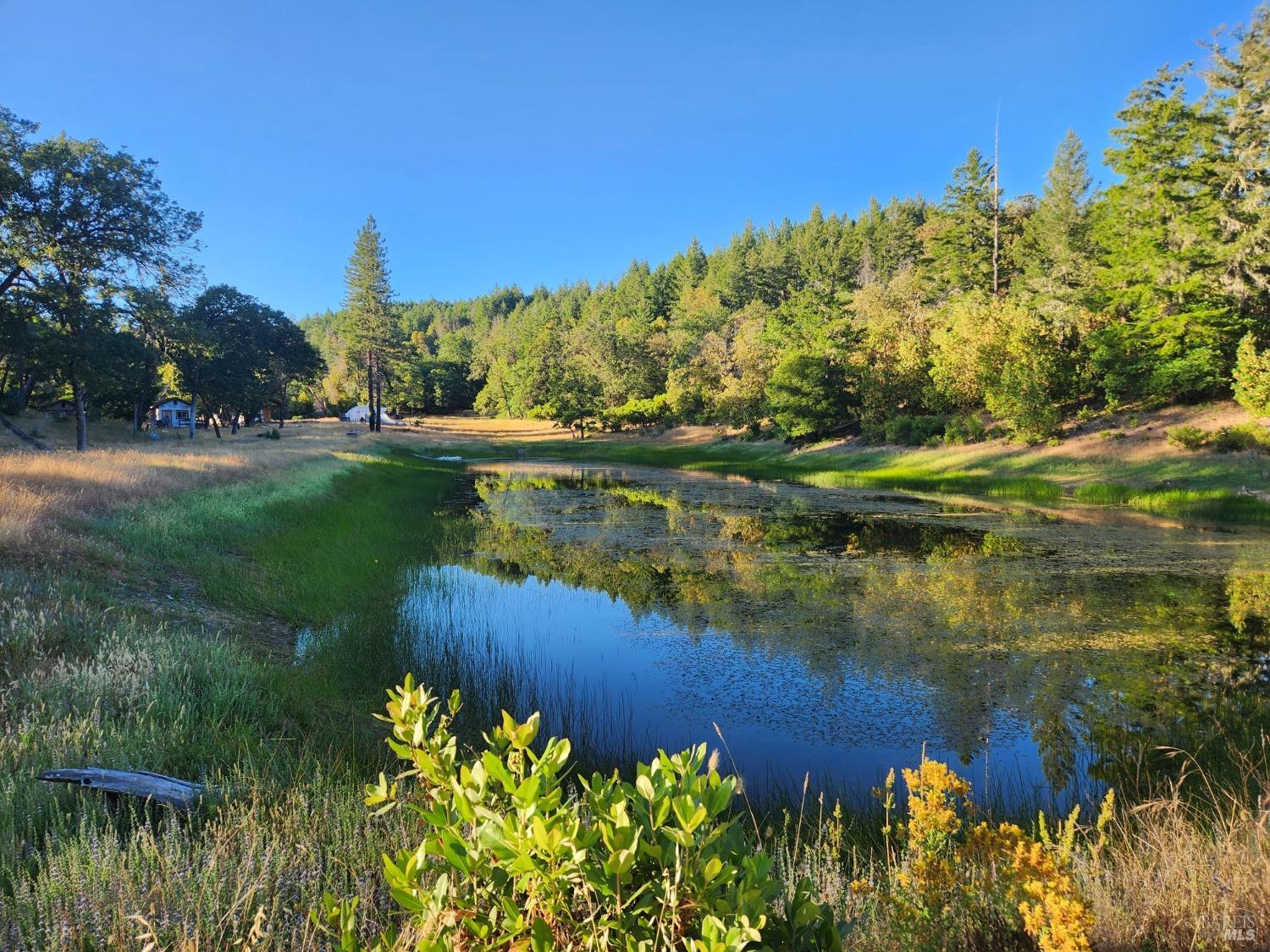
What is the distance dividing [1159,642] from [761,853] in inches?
425

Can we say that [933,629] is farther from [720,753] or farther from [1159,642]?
[720,753]

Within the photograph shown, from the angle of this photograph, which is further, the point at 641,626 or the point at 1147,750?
the point at 641,626

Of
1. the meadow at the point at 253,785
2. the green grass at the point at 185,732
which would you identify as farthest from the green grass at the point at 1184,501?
the green grass at the point at 185,732

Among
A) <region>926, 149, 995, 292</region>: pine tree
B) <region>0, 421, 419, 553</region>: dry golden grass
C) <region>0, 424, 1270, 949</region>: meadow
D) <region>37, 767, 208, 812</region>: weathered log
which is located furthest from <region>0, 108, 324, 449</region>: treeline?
<region>926, 149, 995, 292</region>: pine tree

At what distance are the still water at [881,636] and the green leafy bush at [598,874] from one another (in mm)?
4240

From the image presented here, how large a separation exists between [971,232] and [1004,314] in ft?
74.7

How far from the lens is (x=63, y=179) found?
25453mm

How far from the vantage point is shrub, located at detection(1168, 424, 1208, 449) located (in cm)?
2727

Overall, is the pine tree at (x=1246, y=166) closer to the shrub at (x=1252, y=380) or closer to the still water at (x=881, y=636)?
the shrub at (x=1252, y=380)

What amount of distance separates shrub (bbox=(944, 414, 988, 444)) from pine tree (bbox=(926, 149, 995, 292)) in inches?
902

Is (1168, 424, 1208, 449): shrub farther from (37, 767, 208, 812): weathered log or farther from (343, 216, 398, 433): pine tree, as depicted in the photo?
(343, 216, 398, 433): pine tree

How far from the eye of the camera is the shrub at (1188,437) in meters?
27.3

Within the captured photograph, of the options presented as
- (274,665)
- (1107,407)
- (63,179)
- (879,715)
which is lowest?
(879,715)

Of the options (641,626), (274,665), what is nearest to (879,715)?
(641,626)
